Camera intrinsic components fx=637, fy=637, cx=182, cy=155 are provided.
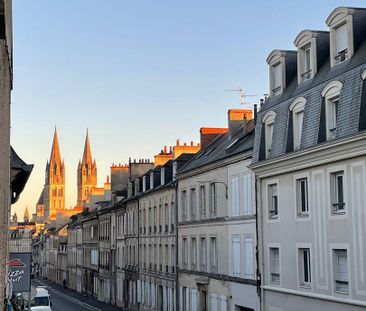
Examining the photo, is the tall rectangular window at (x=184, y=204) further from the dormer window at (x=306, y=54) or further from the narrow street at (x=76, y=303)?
the narrow street at (x=76, y=303)

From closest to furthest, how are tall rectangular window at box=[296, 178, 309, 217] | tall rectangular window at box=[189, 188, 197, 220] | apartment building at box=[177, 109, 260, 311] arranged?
tall rectangular window at box=[296, 178, 309, 217] → apartment building at box=[177, 109, 260, 311] → tall rectangular window at box=[189, 188, 197, 220]

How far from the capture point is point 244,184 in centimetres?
2888

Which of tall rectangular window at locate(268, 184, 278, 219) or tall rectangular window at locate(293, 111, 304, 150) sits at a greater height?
tall rectangular window at locate(293, 111, 304, 150)

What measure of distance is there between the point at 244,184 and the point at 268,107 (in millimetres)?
4023

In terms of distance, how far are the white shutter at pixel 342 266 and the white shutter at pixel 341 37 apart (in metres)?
6.95

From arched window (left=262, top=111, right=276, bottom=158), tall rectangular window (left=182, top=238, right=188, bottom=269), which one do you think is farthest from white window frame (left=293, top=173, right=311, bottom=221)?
tall rectangular window (left=182, top=238, right=188, bottom=269)

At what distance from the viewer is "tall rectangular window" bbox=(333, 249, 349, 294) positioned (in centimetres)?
2045

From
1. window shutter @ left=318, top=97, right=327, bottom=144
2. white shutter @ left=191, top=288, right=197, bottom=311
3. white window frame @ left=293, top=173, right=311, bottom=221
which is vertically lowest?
white shutter @ left=191, top=288, right=197, bottom=311

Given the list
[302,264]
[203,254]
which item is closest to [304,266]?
[302,264]

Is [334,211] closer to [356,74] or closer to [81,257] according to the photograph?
[356,74]

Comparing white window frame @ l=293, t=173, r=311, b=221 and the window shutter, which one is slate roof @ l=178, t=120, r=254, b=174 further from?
the window shutter

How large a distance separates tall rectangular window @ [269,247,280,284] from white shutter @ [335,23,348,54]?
8323mm

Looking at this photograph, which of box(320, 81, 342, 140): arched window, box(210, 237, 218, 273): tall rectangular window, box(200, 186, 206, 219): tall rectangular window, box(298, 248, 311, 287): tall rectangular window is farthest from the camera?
box(200, 186, 206, 219): tall rectangular window

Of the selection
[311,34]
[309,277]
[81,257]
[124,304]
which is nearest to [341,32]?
[311,34]
